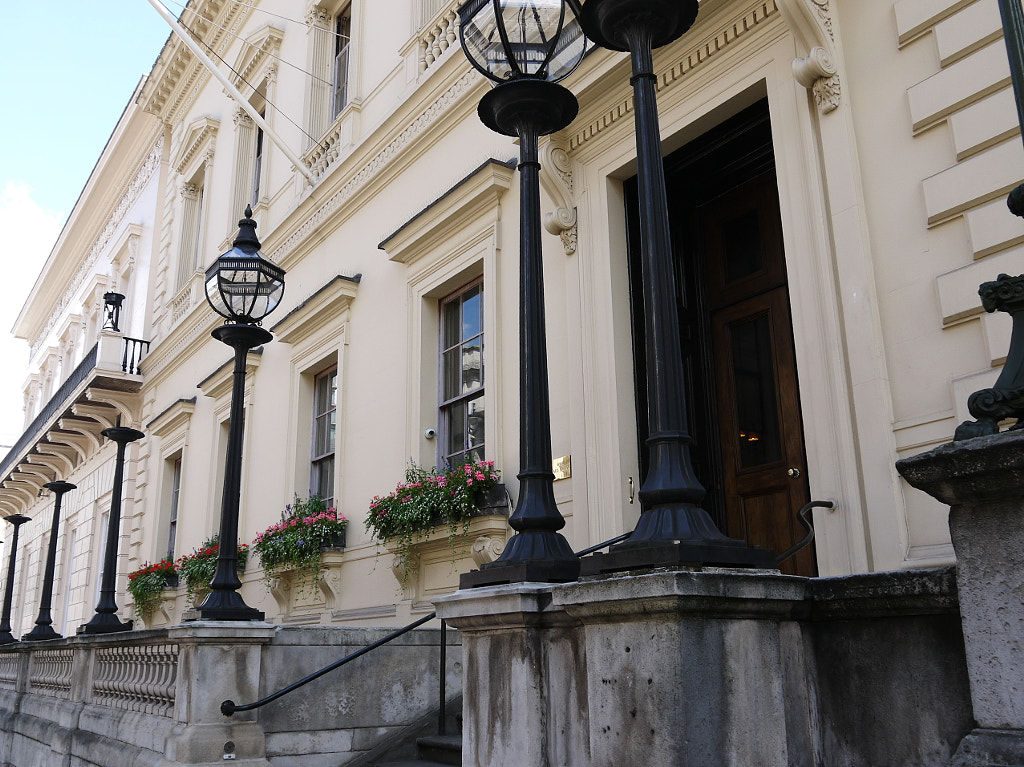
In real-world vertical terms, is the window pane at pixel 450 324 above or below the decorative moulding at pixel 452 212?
below

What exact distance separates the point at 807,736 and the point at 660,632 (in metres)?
0.66

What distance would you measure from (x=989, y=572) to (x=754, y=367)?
4656 mm

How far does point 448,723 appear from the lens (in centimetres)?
632

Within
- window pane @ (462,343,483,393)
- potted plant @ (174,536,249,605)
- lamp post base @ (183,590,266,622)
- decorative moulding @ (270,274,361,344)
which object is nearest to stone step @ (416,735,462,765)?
lamp post base @ (183,590,266,622)

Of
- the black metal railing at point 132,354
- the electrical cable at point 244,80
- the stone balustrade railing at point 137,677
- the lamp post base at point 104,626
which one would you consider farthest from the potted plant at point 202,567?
the black metal railing at point 132,354

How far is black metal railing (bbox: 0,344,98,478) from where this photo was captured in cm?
1911

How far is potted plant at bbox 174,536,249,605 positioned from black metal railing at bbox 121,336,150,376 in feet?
21.7

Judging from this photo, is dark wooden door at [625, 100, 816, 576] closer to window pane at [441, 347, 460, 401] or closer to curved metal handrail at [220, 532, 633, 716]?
curved metal handrail at [220, 532, 633, 716]

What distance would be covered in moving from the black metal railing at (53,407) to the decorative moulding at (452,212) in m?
11.5

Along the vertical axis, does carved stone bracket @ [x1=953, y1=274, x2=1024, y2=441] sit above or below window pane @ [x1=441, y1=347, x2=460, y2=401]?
below

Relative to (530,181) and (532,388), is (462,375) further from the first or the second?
(532,388)

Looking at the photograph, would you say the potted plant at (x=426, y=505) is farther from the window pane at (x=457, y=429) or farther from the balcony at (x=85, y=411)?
the balcony at (x=85, y=411)

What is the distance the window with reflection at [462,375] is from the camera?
8391 millimetres

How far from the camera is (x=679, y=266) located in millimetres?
7133
